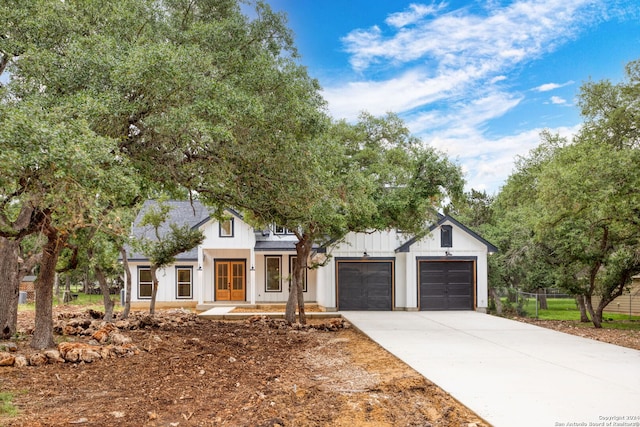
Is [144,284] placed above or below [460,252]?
below

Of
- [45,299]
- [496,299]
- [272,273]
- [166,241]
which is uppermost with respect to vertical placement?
[166,241]

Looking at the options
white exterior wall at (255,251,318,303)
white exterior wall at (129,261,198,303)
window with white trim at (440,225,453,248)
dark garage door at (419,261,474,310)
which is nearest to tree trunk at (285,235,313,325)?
dark garage door at (419,261,474,310)

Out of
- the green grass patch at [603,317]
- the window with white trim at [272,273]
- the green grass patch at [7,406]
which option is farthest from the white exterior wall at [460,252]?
the green grass patch at [7,406]

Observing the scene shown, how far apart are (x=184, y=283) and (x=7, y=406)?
17.5m

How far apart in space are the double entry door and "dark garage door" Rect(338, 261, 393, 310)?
591 cm

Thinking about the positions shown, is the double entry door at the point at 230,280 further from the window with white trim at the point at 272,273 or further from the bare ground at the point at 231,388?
the bare ground at the point at 231,388

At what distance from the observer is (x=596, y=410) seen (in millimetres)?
5574

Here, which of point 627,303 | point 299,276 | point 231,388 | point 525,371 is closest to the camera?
point 231,388

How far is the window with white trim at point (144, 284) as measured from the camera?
23.2 meters

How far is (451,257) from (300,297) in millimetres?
7054

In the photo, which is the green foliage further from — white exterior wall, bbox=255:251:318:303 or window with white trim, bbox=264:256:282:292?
window with white trim, bbox=264:256:282:292

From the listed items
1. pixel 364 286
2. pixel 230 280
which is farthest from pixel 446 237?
pixel 230 280

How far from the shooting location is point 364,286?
66.0 ft

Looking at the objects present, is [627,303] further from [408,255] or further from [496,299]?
[408,255]
